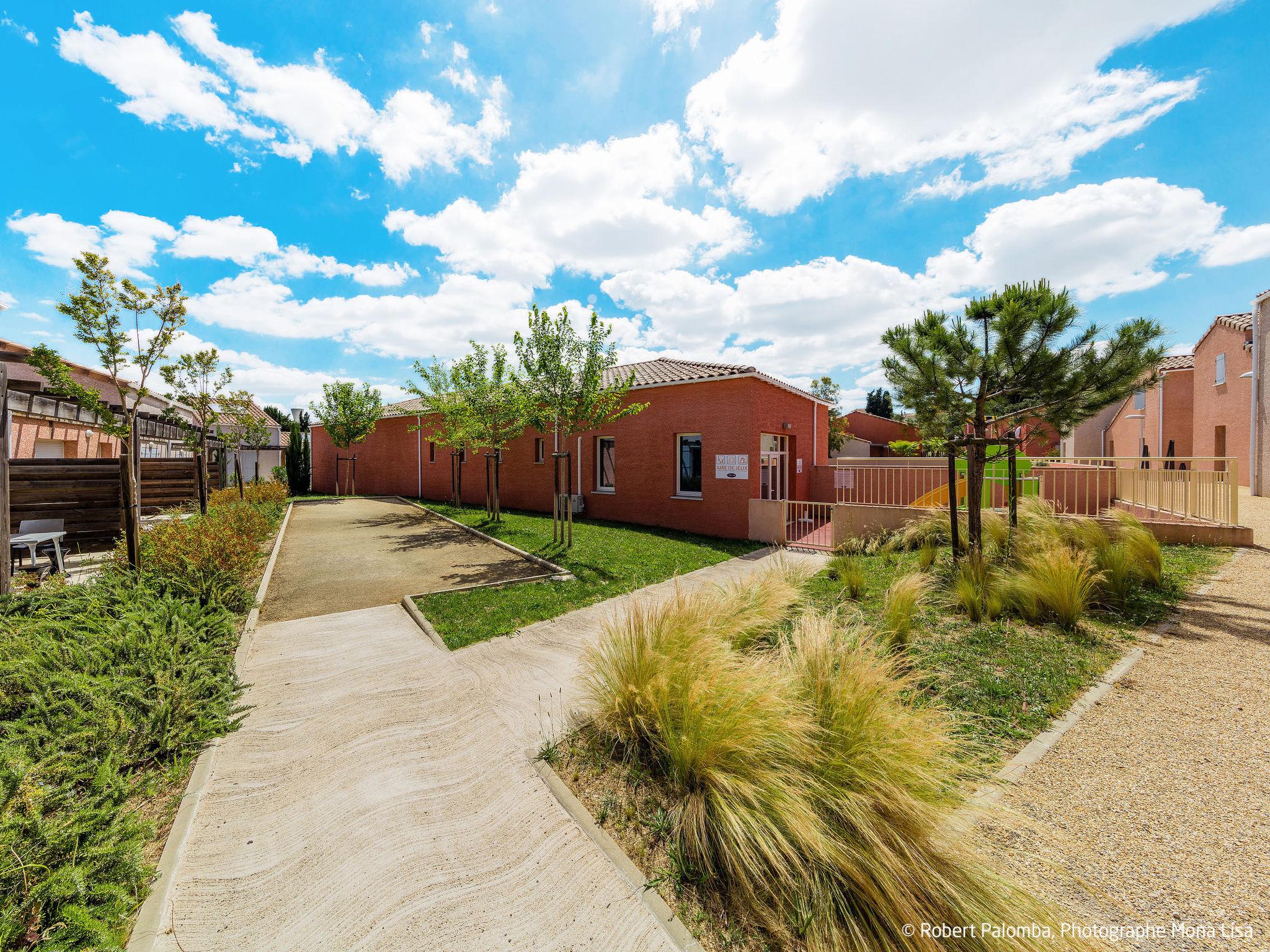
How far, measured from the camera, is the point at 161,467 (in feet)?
49.8

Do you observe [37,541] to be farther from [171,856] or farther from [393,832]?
[393,832]

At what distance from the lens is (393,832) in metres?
2.83

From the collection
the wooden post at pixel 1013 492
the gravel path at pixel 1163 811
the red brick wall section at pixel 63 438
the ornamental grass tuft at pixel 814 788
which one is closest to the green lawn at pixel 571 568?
the ornamental grass tuft at pixel 814 788

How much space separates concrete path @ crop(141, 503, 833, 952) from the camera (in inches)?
87.9

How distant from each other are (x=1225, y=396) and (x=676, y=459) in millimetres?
22479

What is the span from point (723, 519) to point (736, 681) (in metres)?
10.7

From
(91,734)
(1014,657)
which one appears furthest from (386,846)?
(1014,657)

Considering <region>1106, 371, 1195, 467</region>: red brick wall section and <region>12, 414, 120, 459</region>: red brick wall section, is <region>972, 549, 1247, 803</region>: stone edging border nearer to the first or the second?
<region>12, 414, 120, 459</region>: red brick wall section

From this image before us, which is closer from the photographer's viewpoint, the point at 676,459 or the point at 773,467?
the point at 676,459

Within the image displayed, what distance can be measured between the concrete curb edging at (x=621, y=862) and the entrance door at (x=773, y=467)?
11347 millimetres

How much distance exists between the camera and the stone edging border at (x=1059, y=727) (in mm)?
2838

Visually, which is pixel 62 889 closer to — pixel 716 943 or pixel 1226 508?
pixel 716 943

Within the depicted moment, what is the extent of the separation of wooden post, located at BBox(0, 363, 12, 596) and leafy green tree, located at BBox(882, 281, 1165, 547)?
11.9 meters

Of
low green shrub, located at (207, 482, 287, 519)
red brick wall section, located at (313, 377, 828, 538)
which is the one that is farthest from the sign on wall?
low green shrub, located at (207, 482, 287, 519)
